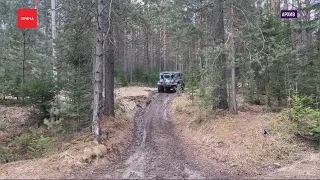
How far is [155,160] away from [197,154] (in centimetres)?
157

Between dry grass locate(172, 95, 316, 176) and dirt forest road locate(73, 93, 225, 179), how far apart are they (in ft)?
2.50

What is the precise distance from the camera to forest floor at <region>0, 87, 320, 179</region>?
8.05 m

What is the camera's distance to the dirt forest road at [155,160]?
26.2 feet

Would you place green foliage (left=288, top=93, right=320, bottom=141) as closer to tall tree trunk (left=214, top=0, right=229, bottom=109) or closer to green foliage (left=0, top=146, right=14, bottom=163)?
tall tree trunk (left=214, top=0, right=229, bottom=109)

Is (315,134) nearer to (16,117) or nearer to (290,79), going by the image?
(290,79)

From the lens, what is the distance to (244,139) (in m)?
10.6

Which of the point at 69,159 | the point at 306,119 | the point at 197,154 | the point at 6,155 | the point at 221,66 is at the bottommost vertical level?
the point at 6,155

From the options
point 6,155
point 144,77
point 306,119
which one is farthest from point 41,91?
point 144,77

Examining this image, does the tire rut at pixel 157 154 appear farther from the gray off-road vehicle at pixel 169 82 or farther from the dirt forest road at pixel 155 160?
the gray off-road vehicle at pixel 169 82

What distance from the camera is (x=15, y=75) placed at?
18875 mm

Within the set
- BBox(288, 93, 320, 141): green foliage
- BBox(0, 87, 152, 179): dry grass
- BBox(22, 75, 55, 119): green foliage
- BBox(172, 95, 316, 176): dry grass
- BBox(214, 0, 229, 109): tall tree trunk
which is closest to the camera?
BBox(0, 87, 152, 179): dry grass

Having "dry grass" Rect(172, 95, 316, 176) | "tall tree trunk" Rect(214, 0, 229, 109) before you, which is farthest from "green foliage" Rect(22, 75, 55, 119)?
"tall tree trunk" Rect(214, 0, 229, 109)

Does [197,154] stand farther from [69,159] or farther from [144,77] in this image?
[144,77]

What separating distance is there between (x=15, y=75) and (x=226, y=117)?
1291cm
